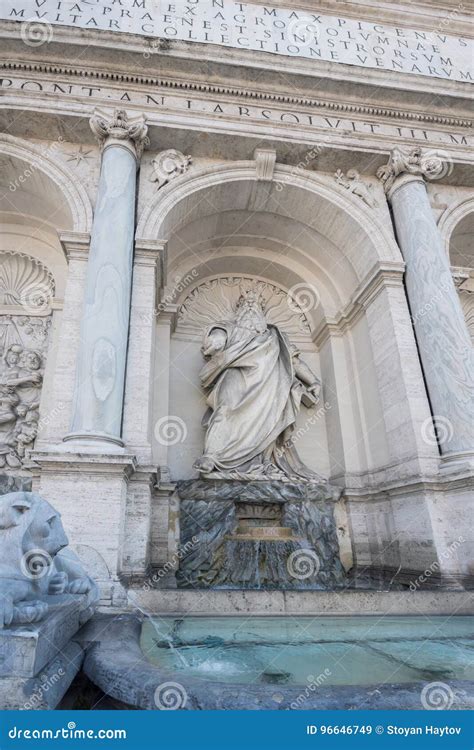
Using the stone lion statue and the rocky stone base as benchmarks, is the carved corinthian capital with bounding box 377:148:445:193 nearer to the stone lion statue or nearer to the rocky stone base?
the rocky stone base

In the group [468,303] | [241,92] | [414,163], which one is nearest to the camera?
[241,92]

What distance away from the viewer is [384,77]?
825 centimetres

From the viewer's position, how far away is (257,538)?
686 cm

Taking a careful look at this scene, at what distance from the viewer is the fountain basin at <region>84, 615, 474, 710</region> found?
2.11 meters

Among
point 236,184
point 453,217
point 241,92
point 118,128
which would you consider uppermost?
point 241,92

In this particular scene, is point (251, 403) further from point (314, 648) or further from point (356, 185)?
point (314, 648)

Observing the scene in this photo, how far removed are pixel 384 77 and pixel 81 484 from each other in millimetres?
8450

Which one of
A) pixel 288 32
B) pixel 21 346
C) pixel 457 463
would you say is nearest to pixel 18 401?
pixel 21 346

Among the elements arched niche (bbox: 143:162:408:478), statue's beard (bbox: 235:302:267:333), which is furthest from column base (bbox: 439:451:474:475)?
statue's beard (bbox: 235:302:267:333)

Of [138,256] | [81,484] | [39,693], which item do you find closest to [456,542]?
[81,484]

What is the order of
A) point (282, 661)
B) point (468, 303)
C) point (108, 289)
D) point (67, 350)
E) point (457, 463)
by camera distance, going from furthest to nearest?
point (468, 303)
point (67, 350)
point (108, 289)
point (457, 463)
point (282, 661)

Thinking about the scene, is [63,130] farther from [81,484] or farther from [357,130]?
[81,484]

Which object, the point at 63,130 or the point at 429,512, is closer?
the point at 429,512

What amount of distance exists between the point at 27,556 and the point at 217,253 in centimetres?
799
